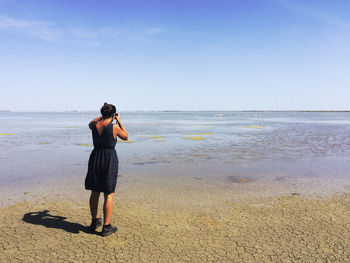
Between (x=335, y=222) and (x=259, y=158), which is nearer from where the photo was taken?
(x=335, y=222)

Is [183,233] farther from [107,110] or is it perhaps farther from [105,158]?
[107,110]

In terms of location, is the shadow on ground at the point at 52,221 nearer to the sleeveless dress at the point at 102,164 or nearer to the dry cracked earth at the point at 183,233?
the dry cracked earth at the point at 183,233

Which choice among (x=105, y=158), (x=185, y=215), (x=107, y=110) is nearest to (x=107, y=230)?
(x=105, y=158)

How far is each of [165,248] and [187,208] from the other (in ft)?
6.61

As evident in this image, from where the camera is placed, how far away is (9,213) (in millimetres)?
5867

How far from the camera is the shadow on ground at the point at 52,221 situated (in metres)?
5.06

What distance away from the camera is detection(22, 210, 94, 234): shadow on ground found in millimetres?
5057

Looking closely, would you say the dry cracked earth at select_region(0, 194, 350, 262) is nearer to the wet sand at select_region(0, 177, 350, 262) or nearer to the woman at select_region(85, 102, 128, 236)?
the wet sand at select_region(0, 177, 350, 262)

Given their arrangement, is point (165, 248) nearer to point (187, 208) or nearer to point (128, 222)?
point (128, 222)

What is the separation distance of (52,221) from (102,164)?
196 cm

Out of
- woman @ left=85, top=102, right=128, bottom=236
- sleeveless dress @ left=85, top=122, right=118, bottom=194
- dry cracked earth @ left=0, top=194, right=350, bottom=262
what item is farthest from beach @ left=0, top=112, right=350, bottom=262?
sleeveless dress @ left=85, top=122, right=118, bottom=194

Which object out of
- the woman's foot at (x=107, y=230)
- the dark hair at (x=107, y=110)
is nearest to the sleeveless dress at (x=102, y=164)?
the dark hair at (x=107, y=110)

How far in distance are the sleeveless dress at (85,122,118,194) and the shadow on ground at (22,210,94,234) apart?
Answer: 99 centimetres

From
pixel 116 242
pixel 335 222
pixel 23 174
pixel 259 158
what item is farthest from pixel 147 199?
pixel 259 158
